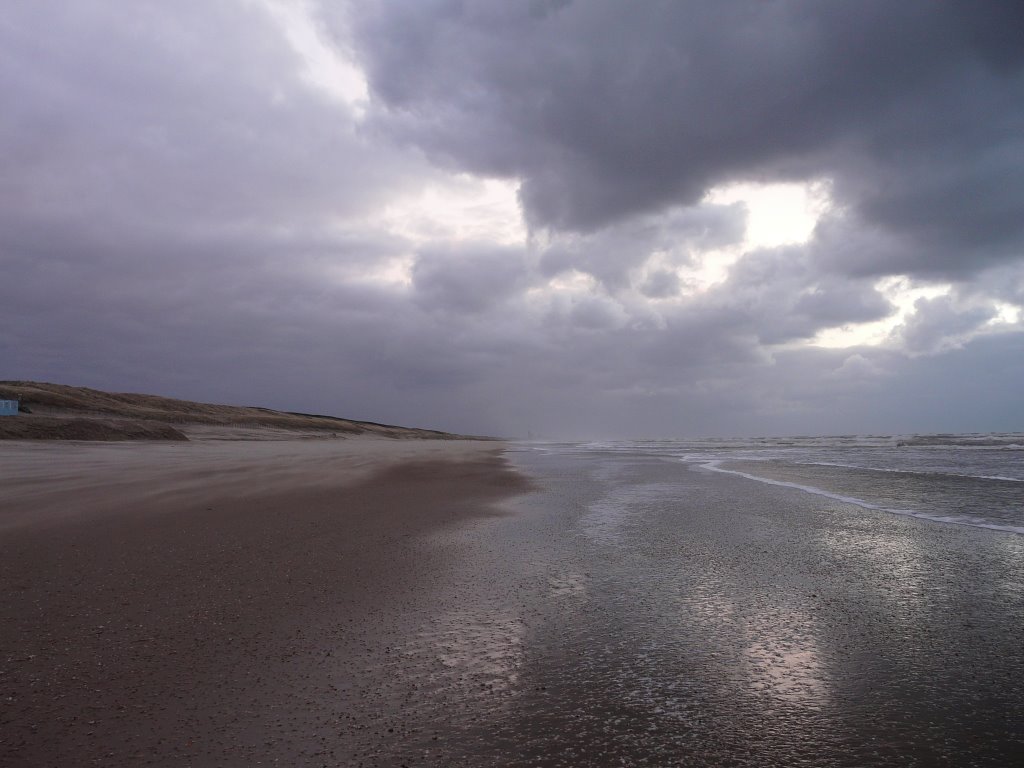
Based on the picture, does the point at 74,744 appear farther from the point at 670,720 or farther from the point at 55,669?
the point at 670,720

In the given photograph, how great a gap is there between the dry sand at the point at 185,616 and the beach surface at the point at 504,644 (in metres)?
0.02

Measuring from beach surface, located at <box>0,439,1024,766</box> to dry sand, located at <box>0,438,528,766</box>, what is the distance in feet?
0.06

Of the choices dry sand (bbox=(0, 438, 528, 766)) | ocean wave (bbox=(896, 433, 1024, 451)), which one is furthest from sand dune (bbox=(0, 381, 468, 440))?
ocean wave (bbox=(896, 433, 1024, 451))

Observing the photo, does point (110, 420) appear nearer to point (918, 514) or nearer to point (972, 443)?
point (918, 514)

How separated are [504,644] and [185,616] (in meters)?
2.22

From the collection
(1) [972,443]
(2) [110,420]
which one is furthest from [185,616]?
(1) [972,443]

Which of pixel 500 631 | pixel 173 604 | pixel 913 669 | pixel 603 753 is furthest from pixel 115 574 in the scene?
pixel 913 669

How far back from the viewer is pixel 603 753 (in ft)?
7.84

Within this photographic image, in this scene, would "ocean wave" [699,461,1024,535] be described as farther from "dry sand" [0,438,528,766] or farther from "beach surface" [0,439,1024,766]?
"dry sand" [0,438,528,766]

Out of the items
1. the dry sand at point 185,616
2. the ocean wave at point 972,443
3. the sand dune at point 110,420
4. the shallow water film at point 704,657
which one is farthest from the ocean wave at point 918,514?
the sand dune at point 110,420

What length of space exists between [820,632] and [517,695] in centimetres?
220

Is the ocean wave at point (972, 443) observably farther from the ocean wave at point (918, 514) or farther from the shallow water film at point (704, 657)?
the shallow water film at point (704, 657)

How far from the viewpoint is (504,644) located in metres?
3.65

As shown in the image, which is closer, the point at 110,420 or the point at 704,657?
the point at 704,657
